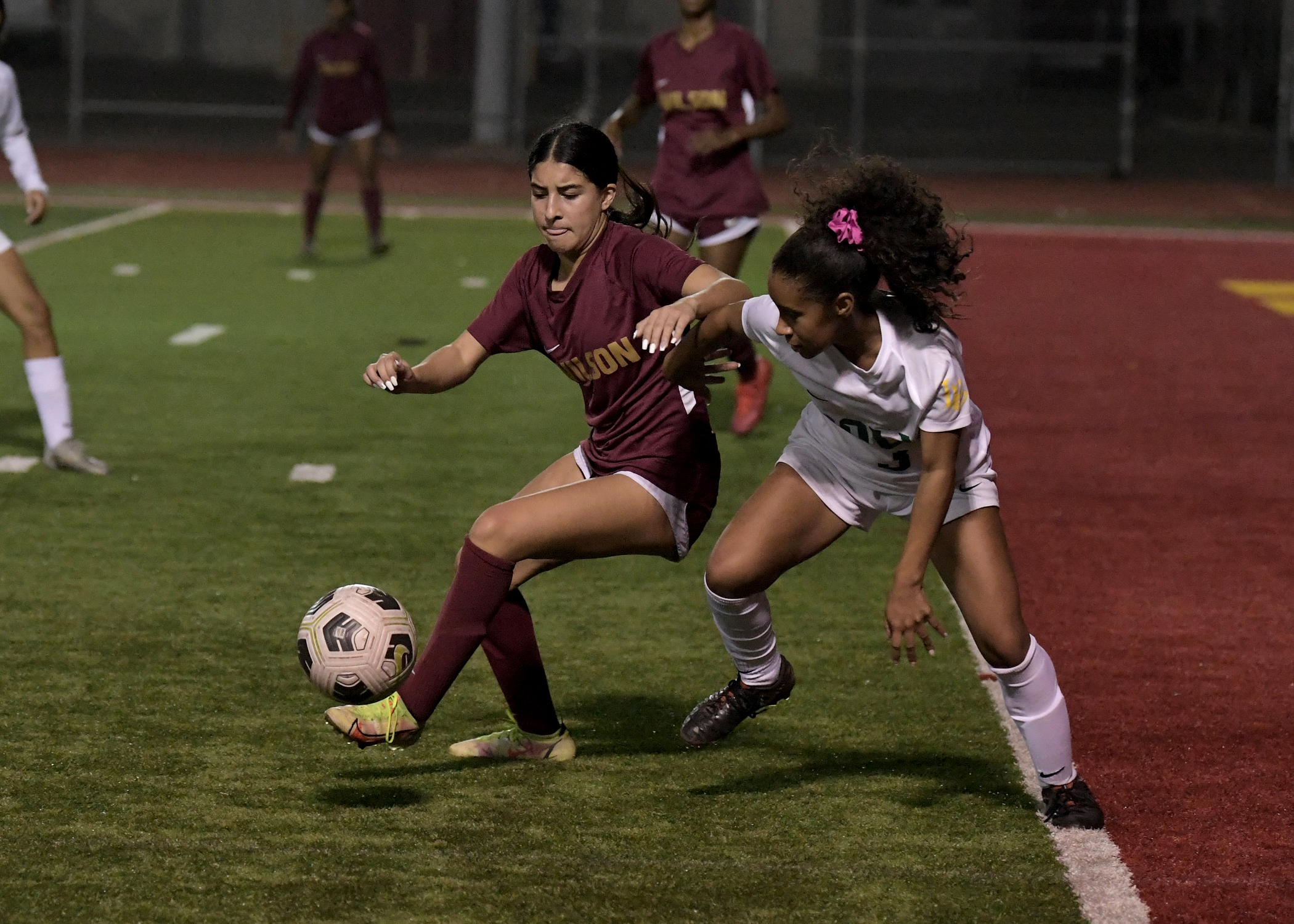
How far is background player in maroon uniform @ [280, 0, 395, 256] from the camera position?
649 inches

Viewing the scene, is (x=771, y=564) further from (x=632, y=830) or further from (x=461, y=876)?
(x=461, y=876)

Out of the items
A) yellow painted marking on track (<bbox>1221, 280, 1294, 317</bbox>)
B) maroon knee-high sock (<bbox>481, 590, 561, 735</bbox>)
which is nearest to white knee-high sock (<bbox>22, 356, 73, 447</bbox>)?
maroon knee-high sock (<bbox>481, 590, 561, 735</bbox>)

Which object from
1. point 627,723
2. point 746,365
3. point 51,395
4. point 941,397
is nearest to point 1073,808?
point 941,397

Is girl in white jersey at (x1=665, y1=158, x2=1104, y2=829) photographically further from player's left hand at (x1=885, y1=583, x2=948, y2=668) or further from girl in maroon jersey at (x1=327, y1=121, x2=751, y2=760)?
girl in maroon jersey at (x1=327, y1=121, x2=751, y2=760)

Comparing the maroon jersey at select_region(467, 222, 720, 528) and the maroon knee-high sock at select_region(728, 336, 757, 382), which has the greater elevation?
the maroon jersey at select_region(467, 222, 720, 528)

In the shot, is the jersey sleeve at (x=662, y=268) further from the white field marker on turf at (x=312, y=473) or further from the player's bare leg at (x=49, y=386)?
the player's bare leg at (x=49, y=386)

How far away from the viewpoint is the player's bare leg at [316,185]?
16.4 metres

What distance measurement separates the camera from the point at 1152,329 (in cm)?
1352

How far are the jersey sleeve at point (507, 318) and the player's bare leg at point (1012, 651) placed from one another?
1.26 m

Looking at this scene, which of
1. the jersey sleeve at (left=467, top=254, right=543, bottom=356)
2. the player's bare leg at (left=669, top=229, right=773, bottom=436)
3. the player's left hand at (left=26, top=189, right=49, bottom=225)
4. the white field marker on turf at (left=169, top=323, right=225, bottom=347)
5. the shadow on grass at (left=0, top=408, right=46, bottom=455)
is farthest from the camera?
the white field marker on turf at (left=169, top=323, right=225, bottom=347)

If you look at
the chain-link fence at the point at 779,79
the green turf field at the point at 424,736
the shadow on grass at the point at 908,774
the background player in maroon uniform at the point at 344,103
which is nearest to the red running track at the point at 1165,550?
the shadow on grass at the point at 908,774

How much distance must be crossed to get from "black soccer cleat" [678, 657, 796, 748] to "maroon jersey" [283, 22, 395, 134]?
39.8 feet

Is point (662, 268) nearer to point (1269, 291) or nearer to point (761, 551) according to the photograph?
point (761, 551)

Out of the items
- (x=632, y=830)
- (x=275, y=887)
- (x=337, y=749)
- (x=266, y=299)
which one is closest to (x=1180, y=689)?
(x=632, y=830)
